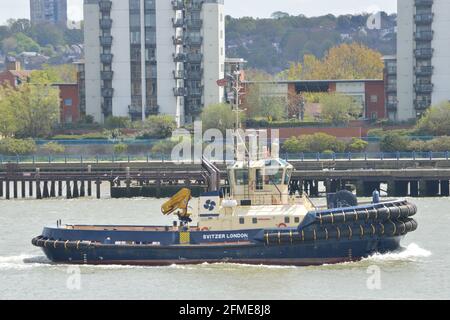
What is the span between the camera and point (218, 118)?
121 meters

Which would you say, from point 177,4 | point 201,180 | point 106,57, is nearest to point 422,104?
point 177,4

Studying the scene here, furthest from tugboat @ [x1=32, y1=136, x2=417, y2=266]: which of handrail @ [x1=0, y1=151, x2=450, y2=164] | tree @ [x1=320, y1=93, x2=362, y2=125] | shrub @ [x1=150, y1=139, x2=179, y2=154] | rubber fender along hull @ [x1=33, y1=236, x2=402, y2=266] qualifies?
tree @ [x1=320, y1=93, x2=362, y2=125]

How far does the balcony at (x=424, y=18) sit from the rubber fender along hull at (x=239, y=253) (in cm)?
6653

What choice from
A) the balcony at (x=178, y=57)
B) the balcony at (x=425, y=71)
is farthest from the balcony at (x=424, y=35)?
the balcony at (x=178, y=57)

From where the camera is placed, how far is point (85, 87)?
13062cm

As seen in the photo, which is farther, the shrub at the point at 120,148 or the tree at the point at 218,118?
the tree at the point at 218,118

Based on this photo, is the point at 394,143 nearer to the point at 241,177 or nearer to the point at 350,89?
the point at 350,89

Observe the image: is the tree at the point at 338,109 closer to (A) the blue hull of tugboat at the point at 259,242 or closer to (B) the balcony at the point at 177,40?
(B) the balcony at the point at 177,40

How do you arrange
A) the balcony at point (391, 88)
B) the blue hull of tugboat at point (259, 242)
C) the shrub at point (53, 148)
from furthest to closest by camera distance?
the balcony at point (391, 88) → the shrub at point (53, 148) → the blue hull of tugboat at point (259, 242)

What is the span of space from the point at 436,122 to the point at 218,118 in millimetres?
17145

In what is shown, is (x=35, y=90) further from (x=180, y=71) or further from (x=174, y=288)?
(x=174, y=288)

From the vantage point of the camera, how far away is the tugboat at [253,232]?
58.8 metres

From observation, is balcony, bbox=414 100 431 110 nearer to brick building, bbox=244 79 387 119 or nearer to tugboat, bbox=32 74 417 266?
brick building, bbox=244 79 387 119

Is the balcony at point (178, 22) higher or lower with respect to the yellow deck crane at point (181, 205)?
higher
